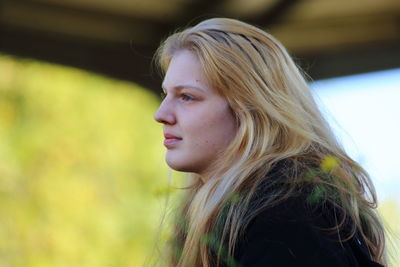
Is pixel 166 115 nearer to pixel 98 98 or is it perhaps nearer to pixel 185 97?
pixel 185 97

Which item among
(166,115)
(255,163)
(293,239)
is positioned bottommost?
(293,239)

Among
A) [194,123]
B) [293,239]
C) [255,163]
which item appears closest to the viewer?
Result: [293,239]

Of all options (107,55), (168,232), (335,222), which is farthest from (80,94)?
(335,222)

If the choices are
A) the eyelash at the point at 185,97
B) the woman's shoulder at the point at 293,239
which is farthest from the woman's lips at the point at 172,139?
the woman's shoulder at the point at 293,239

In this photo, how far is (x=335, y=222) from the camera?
7.44 feet

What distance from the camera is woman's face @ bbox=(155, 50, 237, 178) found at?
2570 mm

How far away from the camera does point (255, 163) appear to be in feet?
8.08

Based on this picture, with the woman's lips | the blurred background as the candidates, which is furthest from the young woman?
the blurred background

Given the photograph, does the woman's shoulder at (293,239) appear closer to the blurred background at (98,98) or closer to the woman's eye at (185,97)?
the woman's eye at (185,97)

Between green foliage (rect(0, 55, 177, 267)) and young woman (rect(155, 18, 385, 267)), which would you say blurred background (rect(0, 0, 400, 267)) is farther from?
young woman (rect(155, 18, 385, 267))

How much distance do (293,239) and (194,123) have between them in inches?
22.3

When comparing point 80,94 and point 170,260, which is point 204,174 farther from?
point 80,94

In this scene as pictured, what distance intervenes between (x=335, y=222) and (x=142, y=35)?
15.1 feet

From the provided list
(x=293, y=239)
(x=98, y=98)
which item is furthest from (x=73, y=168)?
(x=293, y=239)
